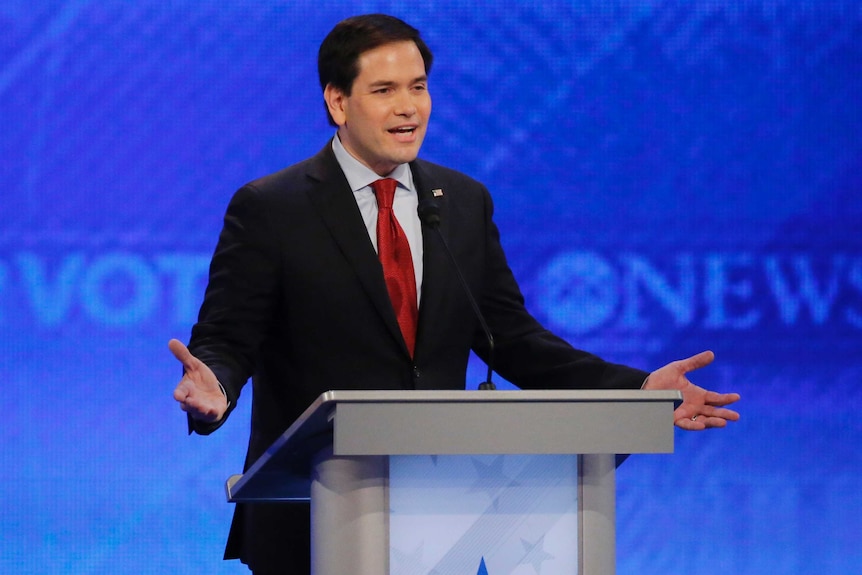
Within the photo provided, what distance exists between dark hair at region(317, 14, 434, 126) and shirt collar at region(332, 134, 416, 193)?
119mm

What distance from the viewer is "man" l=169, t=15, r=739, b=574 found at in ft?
6.83

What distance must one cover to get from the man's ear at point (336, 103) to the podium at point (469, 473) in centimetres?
94

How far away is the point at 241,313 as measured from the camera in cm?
210

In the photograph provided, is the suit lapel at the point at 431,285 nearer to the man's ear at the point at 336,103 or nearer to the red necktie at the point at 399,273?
the red necktie at the point at 399,273

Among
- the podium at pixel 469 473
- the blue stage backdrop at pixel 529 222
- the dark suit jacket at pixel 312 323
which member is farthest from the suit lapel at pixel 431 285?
the blue stage backdrop at pixel 529 222

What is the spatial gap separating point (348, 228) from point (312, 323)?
18 centimetres

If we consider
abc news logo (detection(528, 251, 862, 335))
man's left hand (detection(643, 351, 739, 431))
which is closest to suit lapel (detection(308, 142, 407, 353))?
man's left hand (detection(643, 351, 739, 431))

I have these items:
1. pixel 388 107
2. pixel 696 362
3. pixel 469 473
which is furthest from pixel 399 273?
pixel 469 473

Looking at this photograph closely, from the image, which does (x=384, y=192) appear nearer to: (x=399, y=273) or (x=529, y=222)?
(x=399, y=273)

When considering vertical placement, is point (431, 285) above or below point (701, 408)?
above

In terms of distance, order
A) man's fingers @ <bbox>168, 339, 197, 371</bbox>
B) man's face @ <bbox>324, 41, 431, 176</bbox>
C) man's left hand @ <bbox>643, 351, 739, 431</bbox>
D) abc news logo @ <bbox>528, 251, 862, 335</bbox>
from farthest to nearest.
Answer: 1. abc news logo @ <bbox>528, 251, 862, 335</bbox>
2. man's face @ <bbox>324, 41, 431, 176</bbox>
3. man's left hand @ <bbox>643, 351, 739, 431</bbox>
4. man's fingers @ <bbox>168, 339, 197, 371</bbox>

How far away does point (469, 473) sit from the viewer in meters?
1.45

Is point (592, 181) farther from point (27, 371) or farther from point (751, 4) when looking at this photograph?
point (27, 371)

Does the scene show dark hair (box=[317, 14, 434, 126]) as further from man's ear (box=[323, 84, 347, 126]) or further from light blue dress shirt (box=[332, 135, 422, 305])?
light blue dress shirt (box=[332, 135, 422, 305])
